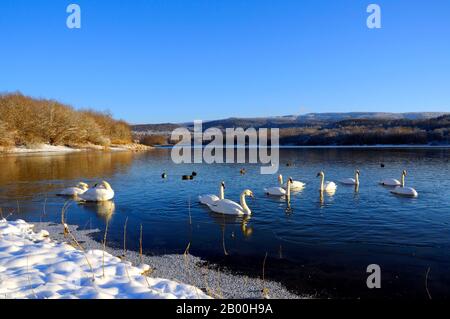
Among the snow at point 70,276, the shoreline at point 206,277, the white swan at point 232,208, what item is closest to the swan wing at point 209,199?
the white swan at point 232,208

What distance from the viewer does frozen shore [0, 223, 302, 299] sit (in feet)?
23.6

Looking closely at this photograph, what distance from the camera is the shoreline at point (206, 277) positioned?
23.5 feet

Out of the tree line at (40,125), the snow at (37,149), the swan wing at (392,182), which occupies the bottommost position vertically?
the swan wing at (392,182)

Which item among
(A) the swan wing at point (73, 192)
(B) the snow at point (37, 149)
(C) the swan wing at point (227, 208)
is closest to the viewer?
(C) the swan wing at point (227, 208)

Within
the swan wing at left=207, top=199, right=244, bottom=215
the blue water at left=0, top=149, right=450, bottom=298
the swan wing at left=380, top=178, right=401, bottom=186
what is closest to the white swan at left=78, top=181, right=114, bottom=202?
the blue water at left=0, top=149, right=450, bottom=298

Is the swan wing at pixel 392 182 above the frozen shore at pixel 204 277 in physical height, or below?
above

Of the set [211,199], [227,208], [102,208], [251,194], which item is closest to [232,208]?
[227,208]

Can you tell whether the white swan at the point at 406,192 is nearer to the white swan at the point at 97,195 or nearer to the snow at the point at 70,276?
the white swan at the point at 97,195

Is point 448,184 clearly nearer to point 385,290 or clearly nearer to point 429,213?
point 429,213

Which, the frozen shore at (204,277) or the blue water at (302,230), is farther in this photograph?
the blue water at (302,230)

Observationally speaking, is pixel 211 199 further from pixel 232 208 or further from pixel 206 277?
pixel 206 277

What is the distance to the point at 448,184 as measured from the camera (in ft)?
71.1

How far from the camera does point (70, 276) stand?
7254 millimetres
